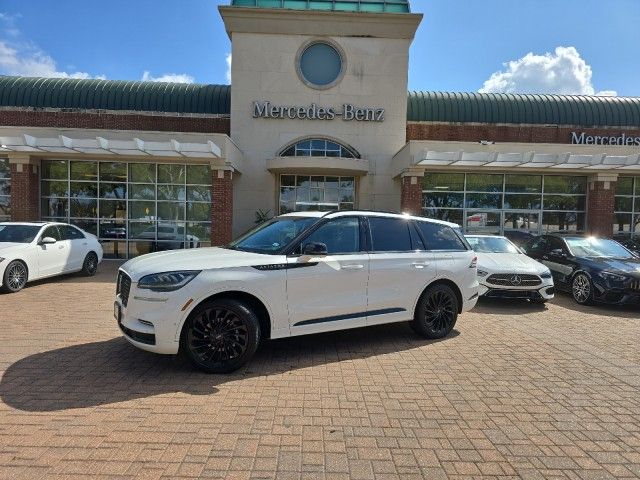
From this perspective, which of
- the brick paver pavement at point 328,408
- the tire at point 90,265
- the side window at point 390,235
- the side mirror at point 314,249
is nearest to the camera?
the brick paver pavement at point 328,408

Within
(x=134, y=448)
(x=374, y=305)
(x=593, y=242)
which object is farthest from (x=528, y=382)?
(x=593, y=242)

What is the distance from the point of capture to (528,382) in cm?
425

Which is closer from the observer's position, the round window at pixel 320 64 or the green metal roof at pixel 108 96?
the round window at pixel 320 64

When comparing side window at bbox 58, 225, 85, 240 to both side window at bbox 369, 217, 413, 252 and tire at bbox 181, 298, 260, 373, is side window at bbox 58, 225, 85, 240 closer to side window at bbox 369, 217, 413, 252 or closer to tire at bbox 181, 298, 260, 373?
tire at bbox 181, 298, 260, 373

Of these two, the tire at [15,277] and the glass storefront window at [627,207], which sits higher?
Result: the glass storefront window at [627,207]

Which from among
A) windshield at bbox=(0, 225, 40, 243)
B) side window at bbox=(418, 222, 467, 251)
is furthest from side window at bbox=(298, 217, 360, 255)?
windshield at bbox=(0, 225, 40, 243)

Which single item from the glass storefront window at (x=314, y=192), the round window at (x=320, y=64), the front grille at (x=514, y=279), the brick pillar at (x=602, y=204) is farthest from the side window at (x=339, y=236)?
the brick pillar at (x=602, y=204)

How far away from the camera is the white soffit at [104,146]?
40.2 ft

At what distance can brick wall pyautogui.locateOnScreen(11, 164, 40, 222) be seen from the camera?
13656 millimetres

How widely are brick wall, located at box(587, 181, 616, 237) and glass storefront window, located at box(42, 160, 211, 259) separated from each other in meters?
Result: 14.7

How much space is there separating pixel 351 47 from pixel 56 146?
11.9 metres

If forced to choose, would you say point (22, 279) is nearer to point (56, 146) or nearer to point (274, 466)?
point (56, 146)

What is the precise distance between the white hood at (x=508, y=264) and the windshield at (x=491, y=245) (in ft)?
1.15

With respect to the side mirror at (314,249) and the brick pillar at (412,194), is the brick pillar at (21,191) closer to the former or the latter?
the brick pillar at (412,194)
